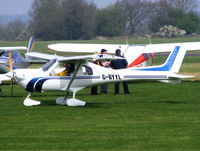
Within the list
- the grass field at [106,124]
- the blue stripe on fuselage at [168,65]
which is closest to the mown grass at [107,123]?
the grass field at [106,124]

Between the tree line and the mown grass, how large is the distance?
219ft

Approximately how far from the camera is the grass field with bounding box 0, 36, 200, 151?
11016 millimetres

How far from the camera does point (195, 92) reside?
21.0m

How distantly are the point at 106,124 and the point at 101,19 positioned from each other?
79392 millimetres

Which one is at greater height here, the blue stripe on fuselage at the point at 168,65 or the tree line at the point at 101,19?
the blue stripe on fuselage at the point at 168,65

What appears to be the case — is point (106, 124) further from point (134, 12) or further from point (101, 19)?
point (134, 12)

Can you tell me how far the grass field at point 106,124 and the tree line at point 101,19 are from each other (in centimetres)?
6690

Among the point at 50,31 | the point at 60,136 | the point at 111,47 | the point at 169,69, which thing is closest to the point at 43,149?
the point at 60,136

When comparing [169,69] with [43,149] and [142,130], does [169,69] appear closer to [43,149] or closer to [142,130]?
[142,130]

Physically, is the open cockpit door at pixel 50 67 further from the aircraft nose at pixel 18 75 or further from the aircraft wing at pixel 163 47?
the aircraft wing at pixel 163 47

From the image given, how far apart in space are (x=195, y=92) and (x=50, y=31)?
67.7m

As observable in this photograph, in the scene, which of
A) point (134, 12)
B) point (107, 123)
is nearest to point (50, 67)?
point (107, 123)

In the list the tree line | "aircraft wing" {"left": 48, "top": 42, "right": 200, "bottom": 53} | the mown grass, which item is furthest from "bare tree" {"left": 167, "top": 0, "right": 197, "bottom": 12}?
the mown grass

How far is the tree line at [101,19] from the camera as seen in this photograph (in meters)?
87.1
